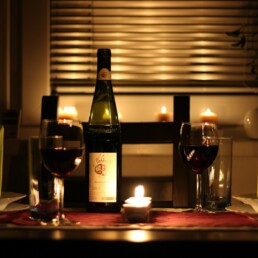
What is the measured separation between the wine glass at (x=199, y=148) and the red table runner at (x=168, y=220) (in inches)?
2.9

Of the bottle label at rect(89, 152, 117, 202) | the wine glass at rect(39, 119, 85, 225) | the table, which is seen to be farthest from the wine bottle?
the table

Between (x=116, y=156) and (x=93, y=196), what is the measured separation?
0.31 ft

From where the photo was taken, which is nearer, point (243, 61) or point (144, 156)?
point (144, 156)

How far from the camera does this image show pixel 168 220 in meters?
1.09

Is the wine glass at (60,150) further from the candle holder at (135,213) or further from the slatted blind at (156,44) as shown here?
the slatted blind at (156,44)

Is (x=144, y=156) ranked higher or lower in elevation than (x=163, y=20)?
lower

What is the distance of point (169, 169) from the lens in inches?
98.0

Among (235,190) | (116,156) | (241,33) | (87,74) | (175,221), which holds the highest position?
(241,33)

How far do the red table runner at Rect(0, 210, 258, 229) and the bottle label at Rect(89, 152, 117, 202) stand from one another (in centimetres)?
4

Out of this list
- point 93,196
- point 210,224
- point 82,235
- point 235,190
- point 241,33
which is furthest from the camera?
point 241,33

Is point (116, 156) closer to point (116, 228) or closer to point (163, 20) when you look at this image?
point (116, 228)

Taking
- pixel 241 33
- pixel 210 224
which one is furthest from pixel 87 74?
pixel 210 224

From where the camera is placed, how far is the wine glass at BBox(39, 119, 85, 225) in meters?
1.04

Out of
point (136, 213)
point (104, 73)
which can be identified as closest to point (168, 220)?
point (136, 213)
